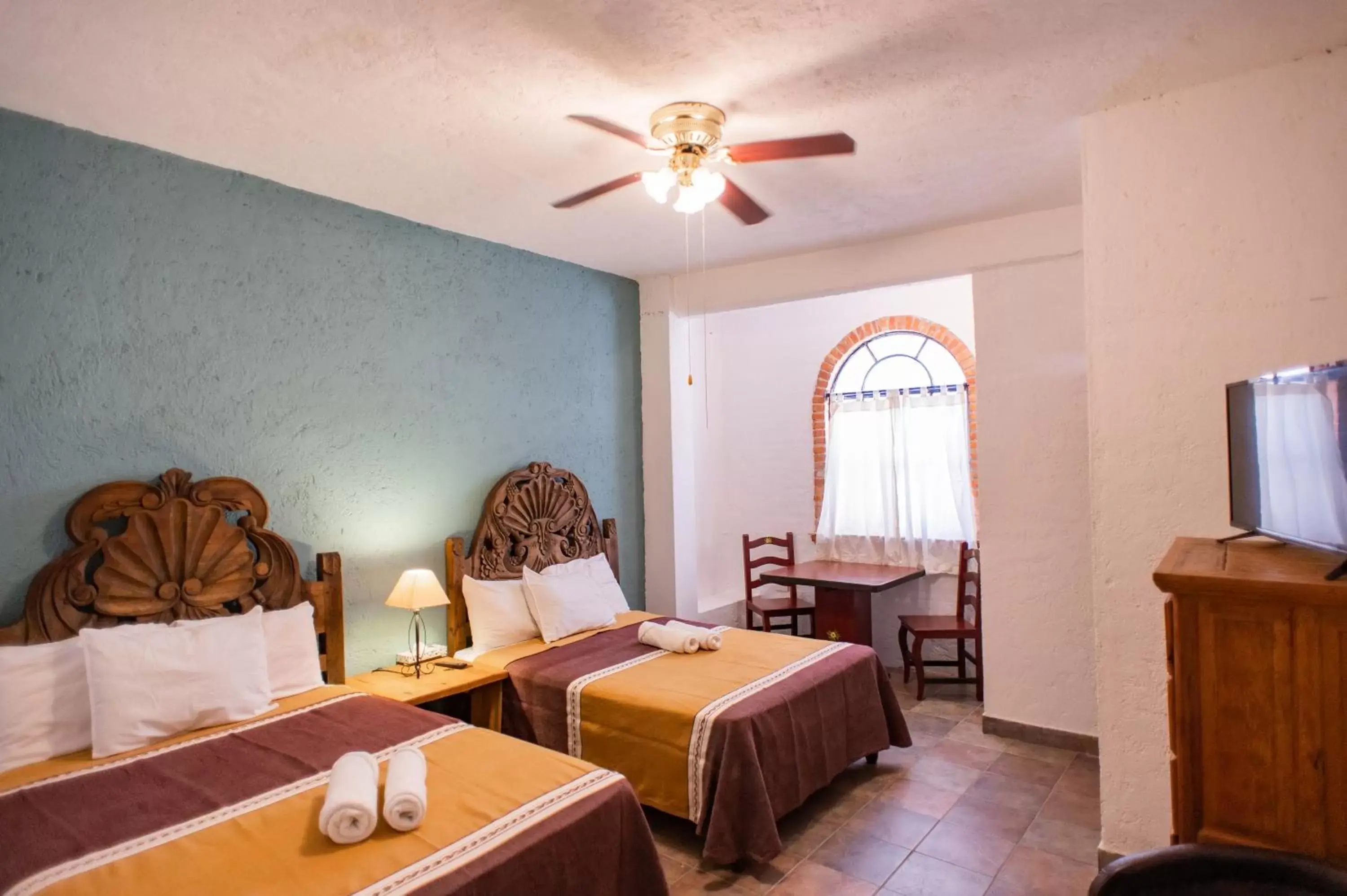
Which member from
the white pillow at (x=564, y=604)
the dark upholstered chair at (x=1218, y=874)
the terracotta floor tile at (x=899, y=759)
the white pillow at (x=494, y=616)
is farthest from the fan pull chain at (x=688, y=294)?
the dark upholstered chair at (x=1218, y=874)

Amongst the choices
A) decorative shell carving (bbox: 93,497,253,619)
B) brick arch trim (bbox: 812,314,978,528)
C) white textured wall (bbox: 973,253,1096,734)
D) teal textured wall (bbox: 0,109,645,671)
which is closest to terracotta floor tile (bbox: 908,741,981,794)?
white textured wall (bbox: 973,253,1096,734)

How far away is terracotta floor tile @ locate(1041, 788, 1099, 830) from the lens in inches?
117

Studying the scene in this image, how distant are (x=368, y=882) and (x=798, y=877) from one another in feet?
5.16

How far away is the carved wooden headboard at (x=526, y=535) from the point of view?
149 inches

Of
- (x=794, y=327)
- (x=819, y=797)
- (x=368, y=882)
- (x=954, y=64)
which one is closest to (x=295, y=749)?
(x=368, y=882)

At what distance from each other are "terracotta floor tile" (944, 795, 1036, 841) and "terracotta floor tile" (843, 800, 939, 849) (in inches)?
4.8

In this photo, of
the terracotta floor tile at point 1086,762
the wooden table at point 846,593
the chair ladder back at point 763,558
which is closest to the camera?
the terracotta floor tile at point 1086,762

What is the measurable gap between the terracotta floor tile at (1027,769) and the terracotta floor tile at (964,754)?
0.13 feet

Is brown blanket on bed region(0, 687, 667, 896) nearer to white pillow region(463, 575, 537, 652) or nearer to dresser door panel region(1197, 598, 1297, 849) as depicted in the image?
white pillow region(463, 575, 537, 652)

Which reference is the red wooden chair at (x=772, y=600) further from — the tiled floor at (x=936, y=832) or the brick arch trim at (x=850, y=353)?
the tiled floor at (x=936, y=832)

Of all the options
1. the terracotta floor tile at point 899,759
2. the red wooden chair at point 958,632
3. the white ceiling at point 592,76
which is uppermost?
the white ceiling at point 592,76

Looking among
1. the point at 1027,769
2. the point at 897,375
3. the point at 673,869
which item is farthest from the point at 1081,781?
the point at 897,375

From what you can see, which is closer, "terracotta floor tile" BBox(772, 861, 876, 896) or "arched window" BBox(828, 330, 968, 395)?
"terracotta floor tile" BBox(772, 861, 876, 896)

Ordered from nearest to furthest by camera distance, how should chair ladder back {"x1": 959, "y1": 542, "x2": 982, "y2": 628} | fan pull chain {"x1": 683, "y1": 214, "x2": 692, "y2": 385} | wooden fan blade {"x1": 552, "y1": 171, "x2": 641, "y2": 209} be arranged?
wooden fan blade {"x1": 552, "y1": 171, "x2": 641, "y2": 209} → fan pull chain {"x1": 683, "y1": 214, "x2": 692, "y2": 385} → chair ladder back {"x1": 959, "y1": 542, "x2": 982, "y2": 628}
